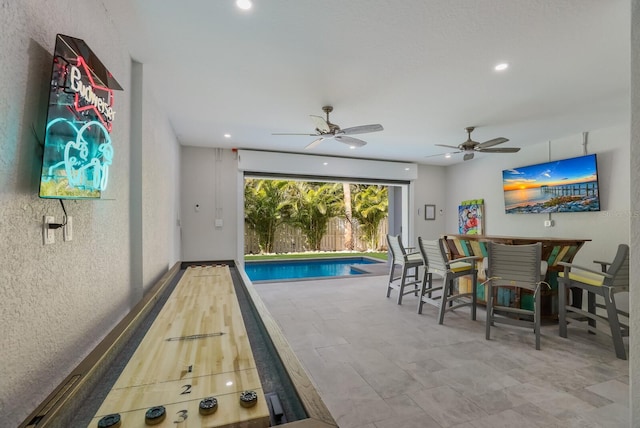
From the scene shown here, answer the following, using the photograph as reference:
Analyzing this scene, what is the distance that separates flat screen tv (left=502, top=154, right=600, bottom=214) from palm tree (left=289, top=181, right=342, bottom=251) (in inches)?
229

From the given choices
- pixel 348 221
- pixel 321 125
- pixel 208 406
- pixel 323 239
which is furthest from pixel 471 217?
pixel 208 406

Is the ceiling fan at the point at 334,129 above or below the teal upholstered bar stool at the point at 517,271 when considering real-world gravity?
above

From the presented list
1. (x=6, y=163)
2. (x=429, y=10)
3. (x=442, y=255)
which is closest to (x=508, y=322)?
(x=442, y=255)

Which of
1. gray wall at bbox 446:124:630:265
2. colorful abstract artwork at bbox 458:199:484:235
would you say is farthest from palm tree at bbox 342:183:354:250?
gray wall at bbox 446:124:630:265

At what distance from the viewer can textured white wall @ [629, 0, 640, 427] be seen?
4.88ft

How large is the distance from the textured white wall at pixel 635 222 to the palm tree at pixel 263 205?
8.70 meters

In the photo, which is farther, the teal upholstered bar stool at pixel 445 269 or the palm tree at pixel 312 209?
the palm tree at pixel 312 209

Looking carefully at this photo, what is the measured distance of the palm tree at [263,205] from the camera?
980 centimetres

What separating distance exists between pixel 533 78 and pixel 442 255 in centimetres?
208

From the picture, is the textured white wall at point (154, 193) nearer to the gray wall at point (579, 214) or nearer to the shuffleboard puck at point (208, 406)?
the shuffleboard puck at point (208, 406)

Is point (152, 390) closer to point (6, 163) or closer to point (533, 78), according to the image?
point (6, 163)

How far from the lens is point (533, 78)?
2826 millimetres

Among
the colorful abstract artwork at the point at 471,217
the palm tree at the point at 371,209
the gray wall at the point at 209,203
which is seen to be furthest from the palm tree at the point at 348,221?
the gray wall at the point at 209,203

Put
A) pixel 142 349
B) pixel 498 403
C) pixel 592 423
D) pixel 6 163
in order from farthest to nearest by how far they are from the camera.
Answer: pixel 498 403 → pixel 592 423 → pixel 142 349 → pixel 6 163
